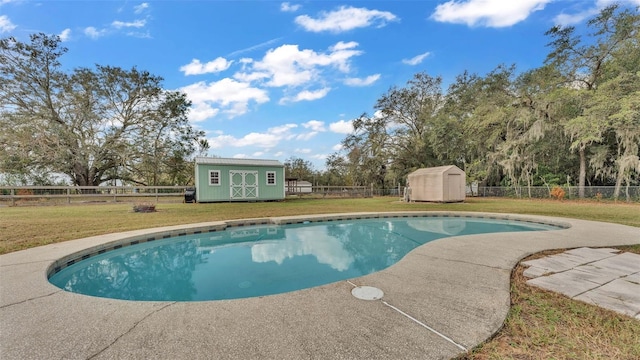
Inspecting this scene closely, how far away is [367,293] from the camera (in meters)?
2.53

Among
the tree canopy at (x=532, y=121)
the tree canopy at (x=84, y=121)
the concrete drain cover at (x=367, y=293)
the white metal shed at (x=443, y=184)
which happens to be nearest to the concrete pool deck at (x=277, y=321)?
the concrete drain cover at (x=367, y=293)

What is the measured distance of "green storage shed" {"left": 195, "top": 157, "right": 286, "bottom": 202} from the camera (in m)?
14.0

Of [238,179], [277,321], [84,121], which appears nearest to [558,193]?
[238,179]

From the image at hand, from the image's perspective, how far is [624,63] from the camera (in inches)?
472

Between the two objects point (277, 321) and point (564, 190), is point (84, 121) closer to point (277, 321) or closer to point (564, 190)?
point (277, 321)

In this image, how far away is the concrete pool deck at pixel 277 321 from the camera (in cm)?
166

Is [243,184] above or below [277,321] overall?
above

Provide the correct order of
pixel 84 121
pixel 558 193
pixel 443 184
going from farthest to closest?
pixel 84 121
pixel 558 193
pixel 443 184

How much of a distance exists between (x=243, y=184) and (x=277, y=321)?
13505mm

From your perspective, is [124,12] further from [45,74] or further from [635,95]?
[635,95]

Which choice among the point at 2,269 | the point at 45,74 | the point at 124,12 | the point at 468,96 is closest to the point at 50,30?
the point at 45,74

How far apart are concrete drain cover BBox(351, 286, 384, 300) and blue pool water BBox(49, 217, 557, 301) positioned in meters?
1.18

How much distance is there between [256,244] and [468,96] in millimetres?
19113

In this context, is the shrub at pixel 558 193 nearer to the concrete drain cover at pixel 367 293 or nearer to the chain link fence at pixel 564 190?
the chain link fence at pixel 564 190
